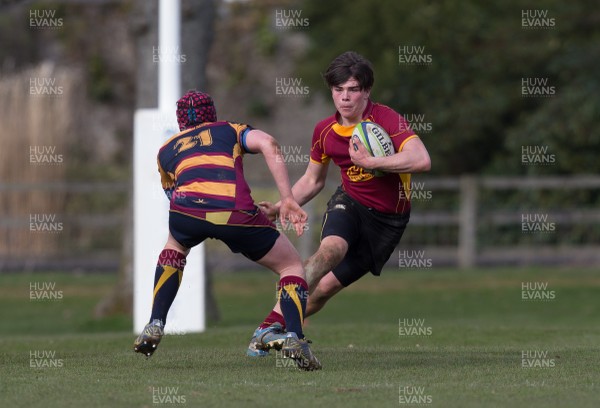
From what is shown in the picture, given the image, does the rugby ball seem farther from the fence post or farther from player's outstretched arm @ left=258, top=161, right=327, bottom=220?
the fence post

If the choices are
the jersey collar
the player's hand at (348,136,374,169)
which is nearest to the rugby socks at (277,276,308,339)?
the player's hand at (348,136,374,169)

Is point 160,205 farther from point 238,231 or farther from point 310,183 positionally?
point 238,231

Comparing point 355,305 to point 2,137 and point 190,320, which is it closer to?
point 190,320

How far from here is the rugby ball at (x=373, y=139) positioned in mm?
9242

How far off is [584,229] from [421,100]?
512cm

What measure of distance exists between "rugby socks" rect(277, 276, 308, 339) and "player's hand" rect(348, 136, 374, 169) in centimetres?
94

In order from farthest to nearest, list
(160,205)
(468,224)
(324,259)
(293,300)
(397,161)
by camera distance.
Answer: (468,224), (160,205), (324,259), (397,161), (293,300)

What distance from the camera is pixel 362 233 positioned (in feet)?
32.6

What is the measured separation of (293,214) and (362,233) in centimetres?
145

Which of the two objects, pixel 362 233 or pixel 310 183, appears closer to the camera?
pixel 362 233

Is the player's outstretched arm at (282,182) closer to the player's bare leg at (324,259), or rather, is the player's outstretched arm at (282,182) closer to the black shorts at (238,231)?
the black shorts at (238,231)

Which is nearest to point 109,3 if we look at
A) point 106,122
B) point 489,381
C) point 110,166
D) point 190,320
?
point 106,122

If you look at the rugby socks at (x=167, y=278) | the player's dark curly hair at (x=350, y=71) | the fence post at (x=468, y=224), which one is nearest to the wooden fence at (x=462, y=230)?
the fence post at (x=468, y=224)

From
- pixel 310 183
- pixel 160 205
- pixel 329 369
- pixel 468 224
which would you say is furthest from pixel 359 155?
pixel 468 224
